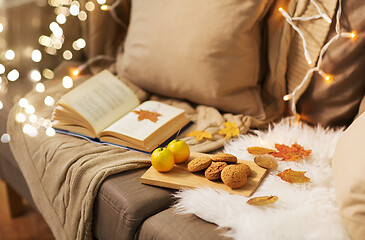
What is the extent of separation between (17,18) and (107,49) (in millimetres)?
397

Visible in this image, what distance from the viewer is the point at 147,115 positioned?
4.37 feet

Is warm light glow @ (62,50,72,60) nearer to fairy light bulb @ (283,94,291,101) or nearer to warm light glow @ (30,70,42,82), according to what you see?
warm light glow @ (30,70,42,82)

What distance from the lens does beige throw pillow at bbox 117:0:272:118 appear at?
137 centimetres

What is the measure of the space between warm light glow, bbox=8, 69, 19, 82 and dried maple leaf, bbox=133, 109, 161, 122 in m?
0.70

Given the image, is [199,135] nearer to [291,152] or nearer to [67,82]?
[291,152]

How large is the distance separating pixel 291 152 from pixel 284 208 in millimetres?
257

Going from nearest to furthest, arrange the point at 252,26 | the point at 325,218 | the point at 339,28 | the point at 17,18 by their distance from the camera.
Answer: the point at 325,218 → the point at 339,28 → the point at 252,26 → the point at 17,18

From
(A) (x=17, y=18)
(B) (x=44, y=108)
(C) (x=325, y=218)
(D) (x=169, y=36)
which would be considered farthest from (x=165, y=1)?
(C) (x=325, y=218)

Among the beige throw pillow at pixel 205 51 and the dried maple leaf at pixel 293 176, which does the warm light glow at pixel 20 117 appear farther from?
the dried maple leaf at pixel 293 176

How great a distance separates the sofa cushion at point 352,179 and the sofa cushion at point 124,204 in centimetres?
42

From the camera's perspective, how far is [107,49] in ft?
5.98

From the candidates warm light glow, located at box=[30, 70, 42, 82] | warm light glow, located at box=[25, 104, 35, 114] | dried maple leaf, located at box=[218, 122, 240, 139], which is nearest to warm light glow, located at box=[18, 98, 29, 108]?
warm light glow, located at box=[25, 104, 35, 114]

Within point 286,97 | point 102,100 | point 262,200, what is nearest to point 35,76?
point 102,100

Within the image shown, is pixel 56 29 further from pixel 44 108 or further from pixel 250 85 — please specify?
pixel 250 85
